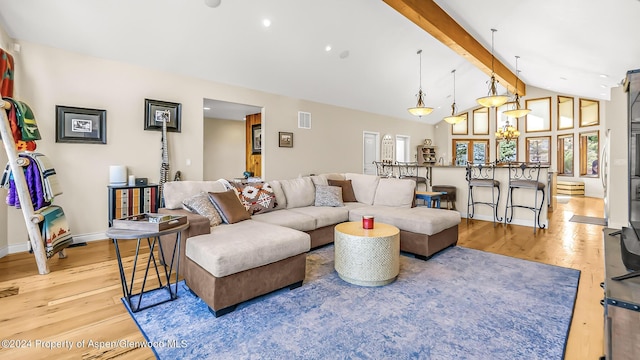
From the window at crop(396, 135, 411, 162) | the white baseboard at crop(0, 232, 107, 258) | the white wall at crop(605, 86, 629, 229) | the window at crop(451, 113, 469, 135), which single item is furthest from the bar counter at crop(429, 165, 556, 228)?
the white baseboard at crop(0, 232, 107, 258)

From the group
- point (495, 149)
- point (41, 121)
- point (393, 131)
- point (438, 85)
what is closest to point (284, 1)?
point (41, 121)

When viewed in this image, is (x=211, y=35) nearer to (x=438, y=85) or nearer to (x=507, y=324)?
(x=507, y=324)

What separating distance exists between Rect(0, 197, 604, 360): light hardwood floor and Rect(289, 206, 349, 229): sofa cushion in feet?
5.53

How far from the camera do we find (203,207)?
2941 millimetres

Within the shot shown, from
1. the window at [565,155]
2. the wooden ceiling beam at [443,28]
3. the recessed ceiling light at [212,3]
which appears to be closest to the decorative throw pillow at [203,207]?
the recessed ceiling light at [212,3]

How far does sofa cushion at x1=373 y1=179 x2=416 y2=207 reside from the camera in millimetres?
4203

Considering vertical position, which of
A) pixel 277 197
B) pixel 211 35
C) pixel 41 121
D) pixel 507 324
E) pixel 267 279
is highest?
pixel 211 35

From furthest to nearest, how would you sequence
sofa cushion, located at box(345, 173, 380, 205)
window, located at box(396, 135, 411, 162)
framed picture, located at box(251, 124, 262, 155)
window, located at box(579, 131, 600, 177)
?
1. window, located at box(396, 135, 411, 162)
2. window, located at box(579, 131, 600, 177)
3. framed picture, located at box(251, 124, 262, 155)
4. sofa cushion, located at box(345, 173, 380, 205)

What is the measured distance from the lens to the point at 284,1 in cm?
402

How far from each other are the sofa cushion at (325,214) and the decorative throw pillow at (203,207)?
3.53 ft

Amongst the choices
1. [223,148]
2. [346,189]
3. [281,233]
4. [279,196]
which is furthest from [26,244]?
[223,148]

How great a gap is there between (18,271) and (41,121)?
1.94 metres

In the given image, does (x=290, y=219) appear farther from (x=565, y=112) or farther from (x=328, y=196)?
(x=565, y=112)

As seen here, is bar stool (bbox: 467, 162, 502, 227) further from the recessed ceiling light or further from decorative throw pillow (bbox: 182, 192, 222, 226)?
the recessed ceiling light
